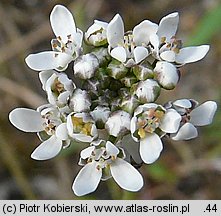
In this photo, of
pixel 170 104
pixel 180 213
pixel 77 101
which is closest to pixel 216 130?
pixel 180 213

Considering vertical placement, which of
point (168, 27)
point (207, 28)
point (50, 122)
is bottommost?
point (50, 122)

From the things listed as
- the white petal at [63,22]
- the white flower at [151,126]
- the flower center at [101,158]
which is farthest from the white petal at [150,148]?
the white petal at [63,22]

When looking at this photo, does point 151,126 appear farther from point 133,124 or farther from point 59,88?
point 59,88

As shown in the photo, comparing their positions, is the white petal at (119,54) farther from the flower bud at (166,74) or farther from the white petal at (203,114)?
the white petal at (203,114)

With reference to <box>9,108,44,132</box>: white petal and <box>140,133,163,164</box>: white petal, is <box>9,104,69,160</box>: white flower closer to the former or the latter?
<box>9,108,44,132</box>: white petal

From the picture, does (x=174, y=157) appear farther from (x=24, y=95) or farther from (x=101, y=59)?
(x=101, y=59)

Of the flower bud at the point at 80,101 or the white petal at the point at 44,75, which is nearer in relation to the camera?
the flower bud at the point at 80,101

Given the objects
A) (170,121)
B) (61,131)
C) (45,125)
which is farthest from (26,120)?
(170,121)
